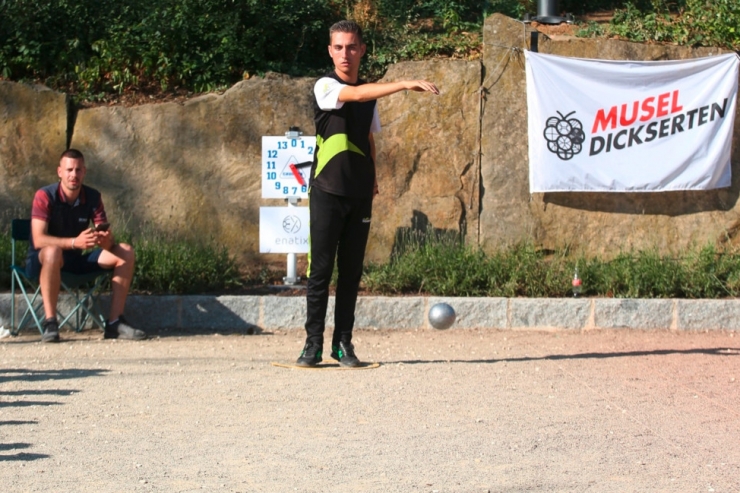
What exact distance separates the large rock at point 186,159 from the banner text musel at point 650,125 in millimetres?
2820

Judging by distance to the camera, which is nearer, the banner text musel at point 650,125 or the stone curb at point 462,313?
the stone curb at point 462,313

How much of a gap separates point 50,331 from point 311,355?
2399 mm

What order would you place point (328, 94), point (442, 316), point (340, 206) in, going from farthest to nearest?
1. point (442, 316)
2. point (340, 206)
3. point (328, 94)

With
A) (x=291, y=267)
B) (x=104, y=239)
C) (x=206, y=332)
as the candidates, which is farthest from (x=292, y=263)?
(x=104, y=239)

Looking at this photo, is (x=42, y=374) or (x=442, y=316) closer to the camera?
(x=42, y=374)

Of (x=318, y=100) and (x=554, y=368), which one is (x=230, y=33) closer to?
(x=318, y=100)

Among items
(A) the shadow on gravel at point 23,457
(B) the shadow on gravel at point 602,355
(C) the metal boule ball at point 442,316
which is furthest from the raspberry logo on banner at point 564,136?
(A) the shadow on gravel at point 23,457

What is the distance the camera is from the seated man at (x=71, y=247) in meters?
7.48

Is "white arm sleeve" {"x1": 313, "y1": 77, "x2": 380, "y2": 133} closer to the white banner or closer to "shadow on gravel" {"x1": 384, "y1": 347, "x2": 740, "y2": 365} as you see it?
"shadow on gravel" {"x1": 384, "y1": 347, "x2": 740, "y2": 365}

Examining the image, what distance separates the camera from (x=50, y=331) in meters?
7.47

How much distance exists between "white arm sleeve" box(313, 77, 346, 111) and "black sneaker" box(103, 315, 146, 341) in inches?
105

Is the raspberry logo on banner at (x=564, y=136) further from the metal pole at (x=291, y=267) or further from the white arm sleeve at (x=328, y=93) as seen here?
the white arm sleeve at (x=328, y=93)

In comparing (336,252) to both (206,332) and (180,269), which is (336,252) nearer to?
(206,332)

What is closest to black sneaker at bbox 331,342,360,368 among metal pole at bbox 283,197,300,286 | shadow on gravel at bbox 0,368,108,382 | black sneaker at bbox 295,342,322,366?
black sneaker at bbox 295,342,322,366
